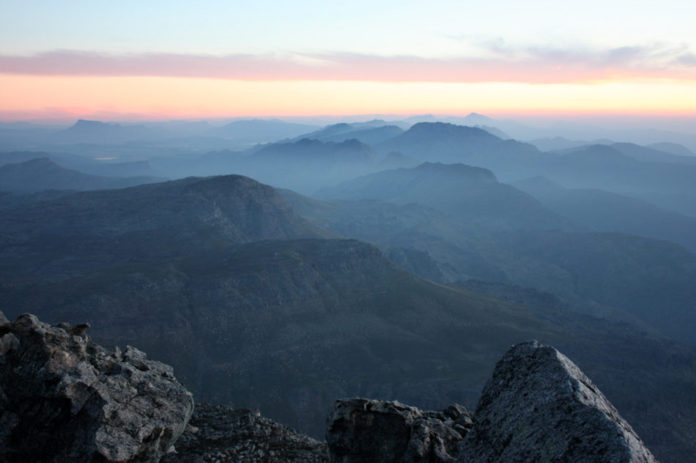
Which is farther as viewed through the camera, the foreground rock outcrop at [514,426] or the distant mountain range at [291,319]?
the distant mountain range at [291,319]

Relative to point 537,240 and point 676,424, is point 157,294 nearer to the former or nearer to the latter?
point 676,424

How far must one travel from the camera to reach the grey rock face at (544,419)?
302 inches

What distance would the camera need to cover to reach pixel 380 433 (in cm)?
1284

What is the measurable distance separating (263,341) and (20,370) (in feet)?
207

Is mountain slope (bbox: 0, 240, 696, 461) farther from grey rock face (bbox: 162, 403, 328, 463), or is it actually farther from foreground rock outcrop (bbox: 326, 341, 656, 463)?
foreground rock outcrop (bbox: 326, 341, 656, 463)

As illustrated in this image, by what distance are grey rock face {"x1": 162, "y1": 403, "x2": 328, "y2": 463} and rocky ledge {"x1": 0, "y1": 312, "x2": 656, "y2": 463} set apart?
0.18 feet

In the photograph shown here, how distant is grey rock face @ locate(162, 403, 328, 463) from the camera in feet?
49.7

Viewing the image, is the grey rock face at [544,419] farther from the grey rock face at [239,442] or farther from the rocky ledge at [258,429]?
the grey rock face at [239,442]

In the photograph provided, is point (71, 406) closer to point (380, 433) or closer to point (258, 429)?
point (258, 429)

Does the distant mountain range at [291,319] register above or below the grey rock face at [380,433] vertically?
below

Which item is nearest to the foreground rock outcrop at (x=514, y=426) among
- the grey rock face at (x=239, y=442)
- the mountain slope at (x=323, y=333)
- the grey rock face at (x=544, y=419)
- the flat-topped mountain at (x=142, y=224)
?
the grey rock face at (x=544, y=419)

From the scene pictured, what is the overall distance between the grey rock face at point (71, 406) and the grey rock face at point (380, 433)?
5439 mm

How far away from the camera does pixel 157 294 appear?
8056 centimetres

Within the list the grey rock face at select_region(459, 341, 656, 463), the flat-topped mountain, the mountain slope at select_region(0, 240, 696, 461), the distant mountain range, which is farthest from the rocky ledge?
the flat-topped mountain
